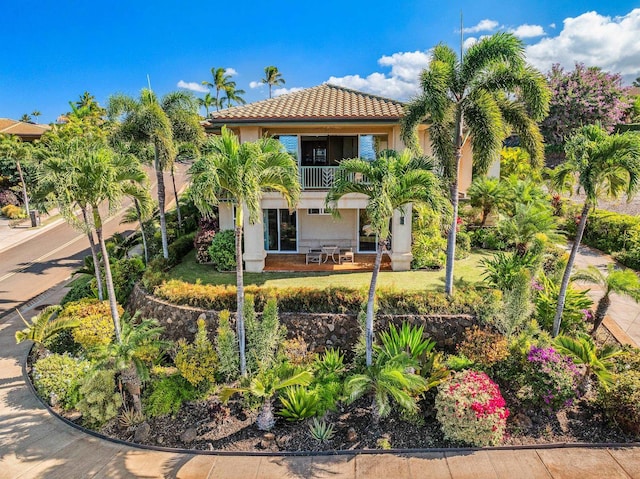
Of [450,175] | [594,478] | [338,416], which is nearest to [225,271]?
[338,416]

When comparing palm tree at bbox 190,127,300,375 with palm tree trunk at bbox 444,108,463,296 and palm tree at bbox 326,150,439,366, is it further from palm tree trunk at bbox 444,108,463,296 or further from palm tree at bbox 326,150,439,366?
palm tree trunk at bbox 444,108,463,296

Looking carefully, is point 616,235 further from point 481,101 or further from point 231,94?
point 231,94

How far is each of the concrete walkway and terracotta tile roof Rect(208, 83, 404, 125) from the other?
35.7 ft

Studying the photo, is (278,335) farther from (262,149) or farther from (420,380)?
(262,149)

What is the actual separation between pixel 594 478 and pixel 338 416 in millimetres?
5489

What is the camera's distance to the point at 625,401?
30.2 ft

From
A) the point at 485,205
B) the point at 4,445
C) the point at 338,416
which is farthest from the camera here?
the point at 485,205

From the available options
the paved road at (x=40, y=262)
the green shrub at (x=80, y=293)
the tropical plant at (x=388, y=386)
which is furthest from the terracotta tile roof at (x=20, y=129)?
the tropical plant at (x=388, y=386)

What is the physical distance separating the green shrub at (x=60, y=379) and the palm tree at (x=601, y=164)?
14248 millimetres

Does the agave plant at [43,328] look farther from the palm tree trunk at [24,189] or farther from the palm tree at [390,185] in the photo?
the palm tree trunk at [24,189]

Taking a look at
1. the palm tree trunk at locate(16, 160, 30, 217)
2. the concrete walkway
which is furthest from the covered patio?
the palm tree trunk at locate(16, 160, 30, 217)

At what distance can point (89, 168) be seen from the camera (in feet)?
32.7

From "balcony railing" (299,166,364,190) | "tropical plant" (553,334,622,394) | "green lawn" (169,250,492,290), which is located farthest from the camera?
"balcony railing" (299,166,364,190)

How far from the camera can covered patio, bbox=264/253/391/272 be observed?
16.4 meters
